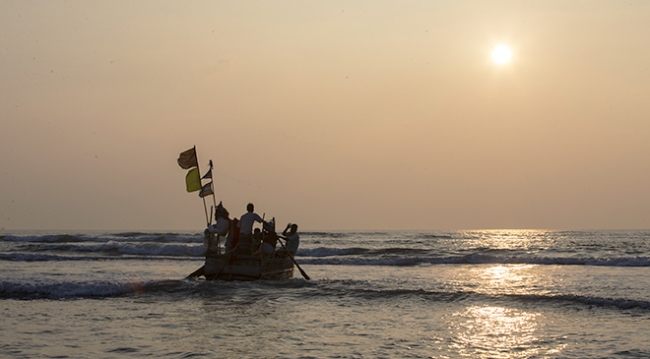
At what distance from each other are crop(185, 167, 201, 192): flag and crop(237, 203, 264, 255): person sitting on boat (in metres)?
1.92

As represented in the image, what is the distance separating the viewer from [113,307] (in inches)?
635

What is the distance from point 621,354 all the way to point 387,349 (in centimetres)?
380

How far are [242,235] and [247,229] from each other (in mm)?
315

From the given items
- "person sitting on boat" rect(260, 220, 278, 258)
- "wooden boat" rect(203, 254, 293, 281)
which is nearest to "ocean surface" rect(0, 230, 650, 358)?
"wooden boat" rect(203, 254, 293, 281)

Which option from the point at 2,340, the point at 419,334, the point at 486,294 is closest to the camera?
the point at 2,340

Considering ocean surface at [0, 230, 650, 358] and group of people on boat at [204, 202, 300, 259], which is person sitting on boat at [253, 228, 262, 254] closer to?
group of people on boat at [204, 202, 300, 259]

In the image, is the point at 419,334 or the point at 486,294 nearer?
the point at 419,334

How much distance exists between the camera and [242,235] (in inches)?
821

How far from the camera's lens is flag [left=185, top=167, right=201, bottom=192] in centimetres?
2153

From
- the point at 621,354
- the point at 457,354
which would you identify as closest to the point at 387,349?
the point at 457,354

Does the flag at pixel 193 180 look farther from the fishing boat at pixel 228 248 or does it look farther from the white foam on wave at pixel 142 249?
the white foam on wave at pixel 142 249

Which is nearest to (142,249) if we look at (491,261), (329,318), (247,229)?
(491,261)

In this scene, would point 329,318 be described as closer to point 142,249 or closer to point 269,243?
point 269,243

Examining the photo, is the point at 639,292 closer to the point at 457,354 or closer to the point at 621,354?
the point at 621,354
